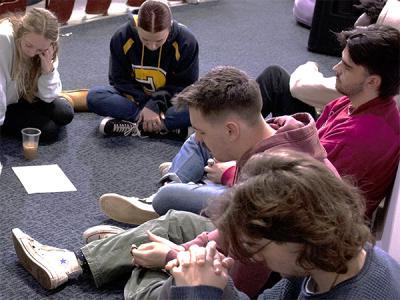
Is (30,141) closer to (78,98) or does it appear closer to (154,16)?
(78,98)

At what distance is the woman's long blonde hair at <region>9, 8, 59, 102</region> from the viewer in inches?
103

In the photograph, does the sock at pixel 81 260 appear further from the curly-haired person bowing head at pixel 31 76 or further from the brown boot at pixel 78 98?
the brown boot at pixel 78 98

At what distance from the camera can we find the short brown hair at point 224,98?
5.65ft

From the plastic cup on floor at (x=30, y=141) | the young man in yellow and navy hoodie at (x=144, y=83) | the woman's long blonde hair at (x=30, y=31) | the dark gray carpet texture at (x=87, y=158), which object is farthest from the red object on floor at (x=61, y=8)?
the plastic cup on floor at (x=30, y=141)

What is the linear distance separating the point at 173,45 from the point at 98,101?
0.48 meters

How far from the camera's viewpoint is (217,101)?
5.64 ft

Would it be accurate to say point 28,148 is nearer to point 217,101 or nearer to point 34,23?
point 34,23

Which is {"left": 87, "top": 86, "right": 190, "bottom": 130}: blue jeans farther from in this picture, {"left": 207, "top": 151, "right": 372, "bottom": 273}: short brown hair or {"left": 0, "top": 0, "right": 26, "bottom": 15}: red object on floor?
{"left": 207, "top": 151, "right": 372, "bottom": 273}: short brown hair

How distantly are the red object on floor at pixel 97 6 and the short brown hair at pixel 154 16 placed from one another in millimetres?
2414

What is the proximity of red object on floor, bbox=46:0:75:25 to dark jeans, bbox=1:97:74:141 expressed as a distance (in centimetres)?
193

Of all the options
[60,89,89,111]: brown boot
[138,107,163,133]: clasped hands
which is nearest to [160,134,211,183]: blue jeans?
[138,107,163,133]: clasped hands

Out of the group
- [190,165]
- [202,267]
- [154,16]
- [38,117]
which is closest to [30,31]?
[38,117]

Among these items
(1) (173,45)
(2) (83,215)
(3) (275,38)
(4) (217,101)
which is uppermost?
(4) (217,101)

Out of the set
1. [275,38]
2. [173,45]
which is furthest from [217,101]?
[275,38]
